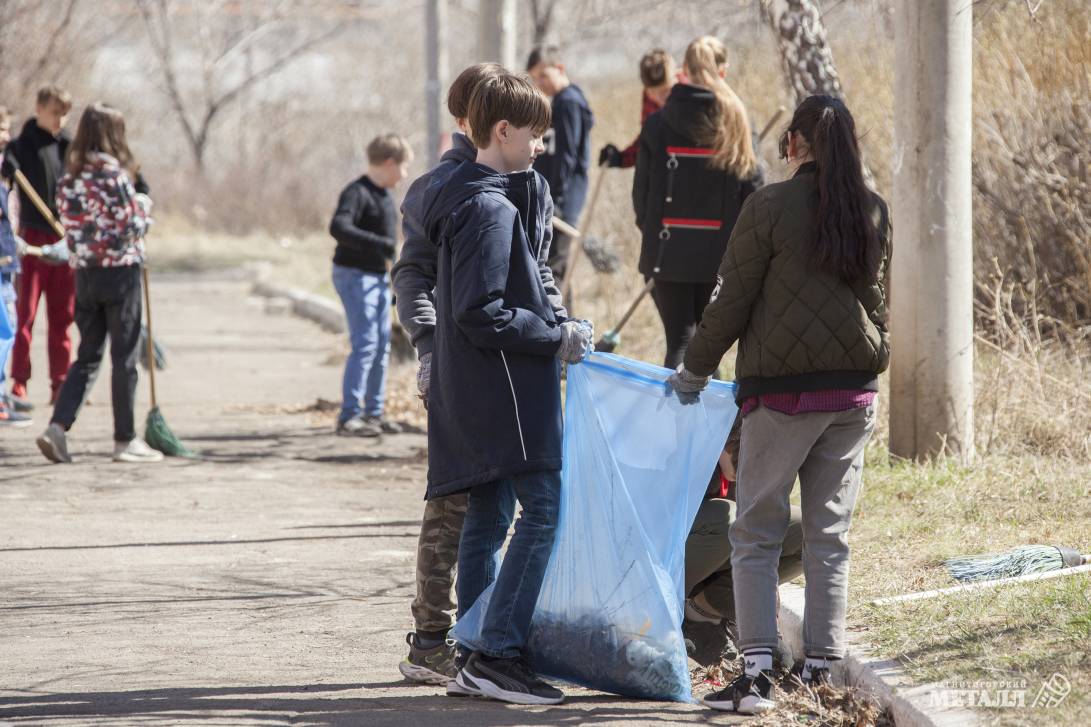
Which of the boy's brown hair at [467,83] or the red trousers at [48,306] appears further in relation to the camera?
the red trousers at [48,306]

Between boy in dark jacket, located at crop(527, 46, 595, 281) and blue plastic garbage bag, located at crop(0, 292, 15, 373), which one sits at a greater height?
boy in dark jacket, located at crop(527, 46, 595, 281)

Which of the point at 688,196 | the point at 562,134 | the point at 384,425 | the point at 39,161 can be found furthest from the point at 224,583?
the point at 39,161

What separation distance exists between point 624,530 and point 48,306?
6.68m

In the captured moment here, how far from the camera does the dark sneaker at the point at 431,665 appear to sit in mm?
4281

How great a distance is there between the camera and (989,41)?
9.59 m

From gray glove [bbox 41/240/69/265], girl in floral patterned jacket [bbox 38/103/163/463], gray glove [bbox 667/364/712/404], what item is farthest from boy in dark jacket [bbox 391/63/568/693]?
gray glove [bbox 41/240/69/265]

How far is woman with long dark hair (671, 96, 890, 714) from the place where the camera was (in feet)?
12.5

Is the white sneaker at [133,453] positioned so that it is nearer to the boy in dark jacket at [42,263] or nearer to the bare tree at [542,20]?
the boy in dark jacket at [42,263]

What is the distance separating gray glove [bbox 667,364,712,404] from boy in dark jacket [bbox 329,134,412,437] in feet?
15.4

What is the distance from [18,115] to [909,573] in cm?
1572

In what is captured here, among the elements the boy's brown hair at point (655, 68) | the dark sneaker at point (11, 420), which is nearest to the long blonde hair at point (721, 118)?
the boy's brown hair at point (655, 68)

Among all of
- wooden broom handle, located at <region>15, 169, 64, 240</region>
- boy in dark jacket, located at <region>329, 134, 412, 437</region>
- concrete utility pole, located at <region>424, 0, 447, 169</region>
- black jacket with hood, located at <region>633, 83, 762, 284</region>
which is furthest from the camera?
concrete utility pole, located at <region>424, 0, 447, 169</region>

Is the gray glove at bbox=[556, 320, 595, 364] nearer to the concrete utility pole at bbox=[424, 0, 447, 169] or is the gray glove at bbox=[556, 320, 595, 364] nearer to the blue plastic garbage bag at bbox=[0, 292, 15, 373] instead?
the blue plastic garbage bag at bbox=[0, 292, 15, 373]

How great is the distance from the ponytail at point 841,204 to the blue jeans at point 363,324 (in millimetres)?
5150
